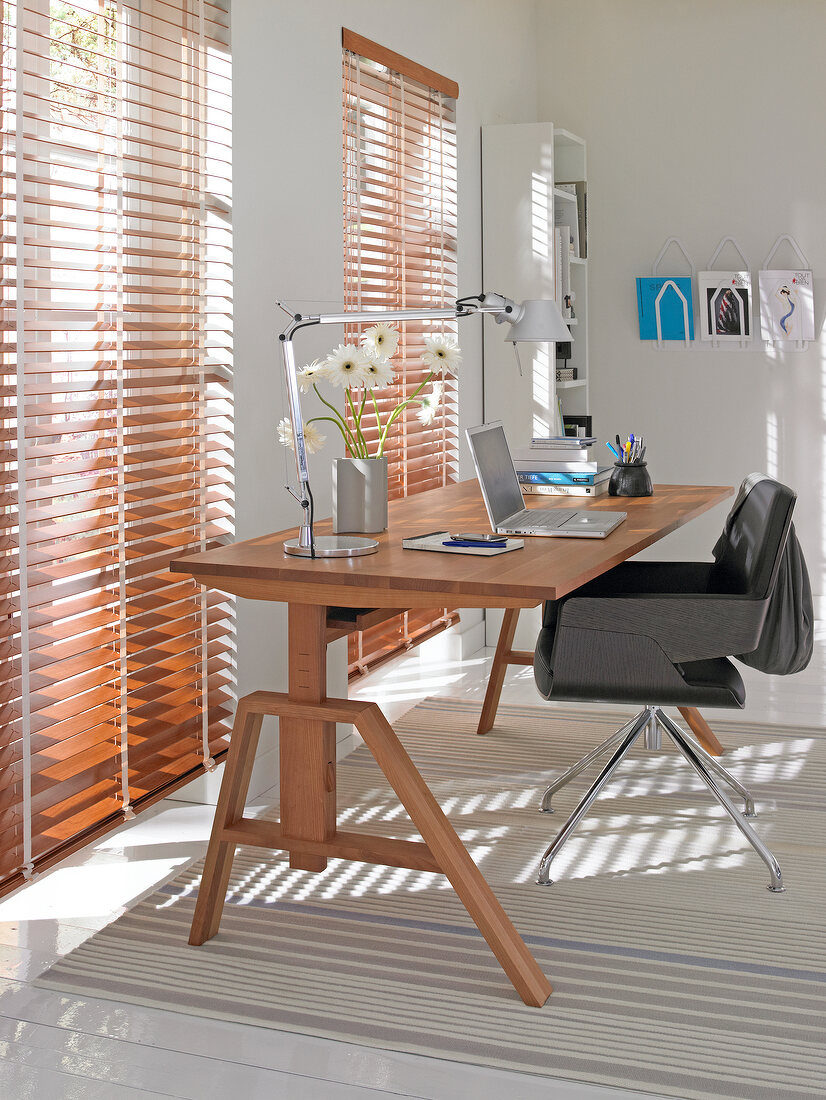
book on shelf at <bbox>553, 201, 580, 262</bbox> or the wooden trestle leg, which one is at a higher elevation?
book on shelf at <bbox>553, 201, 580, 262</bbox>

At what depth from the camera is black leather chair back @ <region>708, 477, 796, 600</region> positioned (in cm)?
237

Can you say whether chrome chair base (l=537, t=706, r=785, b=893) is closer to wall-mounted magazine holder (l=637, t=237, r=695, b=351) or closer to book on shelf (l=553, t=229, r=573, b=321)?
book on shelf (l=553, t=229, r=573, b=321)

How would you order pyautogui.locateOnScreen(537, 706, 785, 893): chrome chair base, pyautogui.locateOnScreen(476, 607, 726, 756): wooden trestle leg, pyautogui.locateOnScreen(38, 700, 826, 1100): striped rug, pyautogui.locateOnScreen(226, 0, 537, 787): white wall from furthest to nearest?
pyautogui.locateOnScreen(476, 607, 726, 756): wooden trestle leg → pyautogui.locateOnScreen(226, 0, 537, 787): white wall → pyautogui.locateOnScreen(537, 706, 785, 893): chrome chair base → pyautogui.locateOnScreen(38, 700, 826, 1100): striped rug

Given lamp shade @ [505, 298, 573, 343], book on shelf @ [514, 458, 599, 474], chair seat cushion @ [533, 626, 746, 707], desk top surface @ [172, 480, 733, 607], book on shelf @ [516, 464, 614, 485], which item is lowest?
chair seat cushion @ [533, 626, 746, 707]

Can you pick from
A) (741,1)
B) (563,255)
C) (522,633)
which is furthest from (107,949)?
(741,1)

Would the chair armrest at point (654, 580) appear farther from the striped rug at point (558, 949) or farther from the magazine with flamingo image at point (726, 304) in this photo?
the magazine with flamingo image at point (726, 304)

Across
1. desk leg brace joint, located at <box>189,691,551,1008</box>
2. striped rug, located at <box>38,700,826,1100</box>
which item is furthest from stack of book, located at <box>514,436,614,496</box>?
desk leg brace joint, located at <box>189,691,551,1008</box>

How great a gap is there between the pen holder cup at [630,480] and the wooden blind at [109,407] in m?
1.10

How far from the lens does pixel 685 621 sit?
237 centimetres

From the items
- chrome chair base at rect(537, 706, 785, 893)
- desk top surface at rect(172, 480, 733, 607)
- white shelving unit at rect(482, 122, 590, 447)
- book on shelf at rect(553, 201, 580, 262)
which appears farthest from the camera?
book on shelf at rect(553, 201, 580, 262)

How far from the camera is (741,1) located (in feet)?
16.8

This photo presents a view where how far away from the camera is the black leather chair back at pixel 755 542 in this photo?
2373 millimetres

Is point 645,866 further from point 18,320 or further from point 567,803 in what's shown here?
point 18,320

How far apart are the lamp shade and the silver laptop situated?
0.26m
